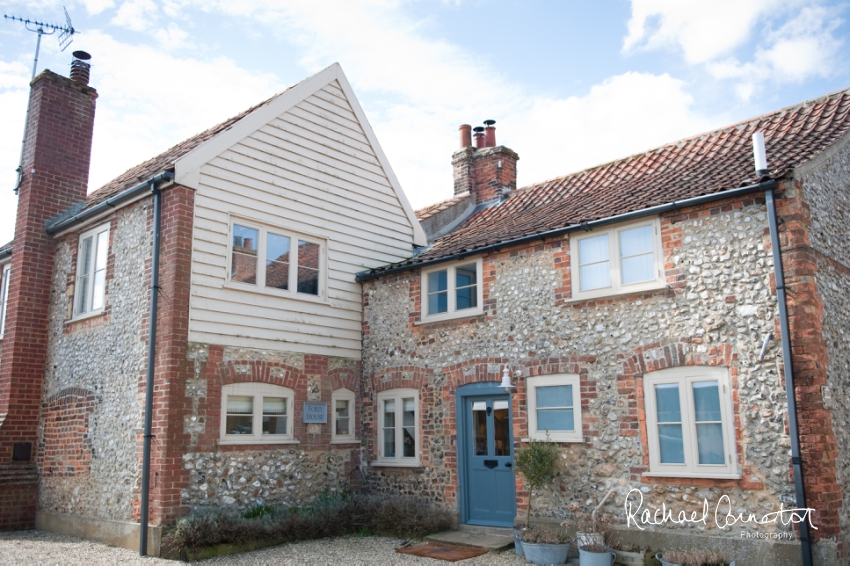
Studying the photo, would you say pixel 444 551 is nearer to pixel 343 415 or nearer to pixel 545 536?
pixel 545 536

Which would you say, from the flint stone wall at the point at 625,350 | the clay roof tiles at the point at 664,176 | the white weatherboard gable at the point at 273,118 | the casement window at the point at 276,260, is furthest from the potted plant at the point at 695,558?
the white weatherboard gable at the point at 273,118

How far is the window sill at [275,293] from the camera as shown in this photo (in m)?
11.6

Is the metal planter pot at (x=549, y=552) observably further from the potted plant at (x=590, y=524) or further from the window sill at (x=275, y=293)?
the window sill at (x=275, y=293)

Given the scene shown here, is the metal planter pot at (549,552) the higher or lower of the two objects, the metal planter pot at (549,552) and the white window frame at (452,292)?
the lower

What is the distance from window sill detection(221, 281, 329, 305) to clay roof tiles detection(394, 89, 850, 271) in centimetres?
185

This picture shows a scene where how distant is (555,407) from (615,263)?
2389 millimetres

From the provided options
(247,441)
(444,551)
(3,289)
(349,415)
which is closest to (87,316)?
(247,441)

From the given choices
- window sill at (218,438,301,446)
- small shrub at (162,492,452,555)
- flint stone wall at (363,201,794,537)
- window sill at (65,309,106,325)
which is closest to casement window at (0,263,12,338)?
window sill at (65,309,106,325)

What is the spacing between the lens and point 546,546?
920 centimetres

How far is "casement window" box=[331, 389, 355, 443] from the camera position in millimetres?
12955

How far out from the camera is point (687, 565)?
7895 millimetres

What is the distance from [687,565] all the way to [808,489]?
1691 mm

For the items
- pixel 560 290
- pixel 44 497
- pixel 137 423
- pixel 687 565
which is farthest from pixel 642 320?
pixel 44 497

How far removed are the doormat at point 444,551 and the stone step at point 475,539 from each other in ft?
0.43
